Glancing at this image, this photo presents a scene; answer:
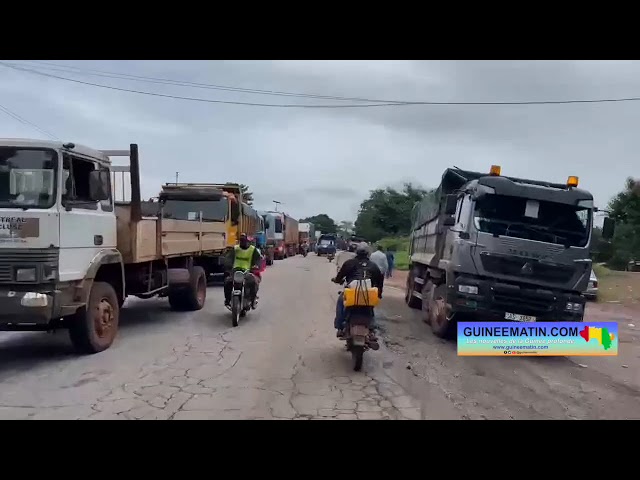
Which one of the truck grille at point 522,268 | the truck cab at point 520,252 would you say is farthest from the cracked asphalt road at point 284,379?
the truck grille at point 522,268

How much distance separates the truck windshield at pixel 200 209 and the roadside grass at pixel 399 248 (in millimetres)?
17993

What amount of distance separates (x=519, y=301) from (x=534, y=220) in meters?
1.28

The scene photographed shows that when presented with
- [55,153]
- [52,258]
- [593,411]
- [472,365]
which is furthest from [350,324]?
[55,153]

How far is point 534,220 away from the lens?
28.2ft

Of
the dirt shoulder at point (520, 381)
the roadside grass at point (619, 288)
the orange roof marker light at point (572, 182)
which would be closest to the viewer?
the dirt shoulder at point (520, 381)

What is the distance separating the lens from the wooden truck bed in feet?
27.1

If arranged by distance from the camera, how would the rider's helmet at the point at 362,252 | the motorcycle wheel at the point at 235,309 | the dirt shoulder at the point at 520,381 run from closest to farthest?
the dirt shoulder at the point at 520,381, the rider's helmet at the point at 362,252, the motorcycle wheel at the point at 235,309

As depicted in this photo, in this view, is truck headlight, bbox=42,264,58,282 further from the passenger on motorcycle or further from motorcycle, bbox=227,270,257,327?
motorcycle, bbox=227,270,257,327

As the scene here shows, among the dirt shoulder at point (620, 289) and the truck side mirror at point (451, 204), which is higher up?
the truck side mirror at point (451, 204)

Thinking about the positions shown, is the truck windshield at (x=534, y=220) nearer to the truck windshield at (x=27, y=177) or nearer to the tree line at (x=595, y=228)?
the tree line at (x=595, y=228)

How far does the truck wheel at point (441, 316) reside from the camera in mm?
9031

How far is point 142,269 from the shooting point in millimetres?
9234
